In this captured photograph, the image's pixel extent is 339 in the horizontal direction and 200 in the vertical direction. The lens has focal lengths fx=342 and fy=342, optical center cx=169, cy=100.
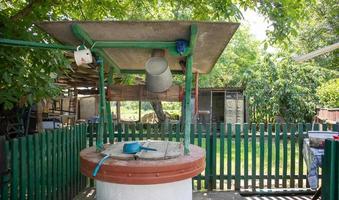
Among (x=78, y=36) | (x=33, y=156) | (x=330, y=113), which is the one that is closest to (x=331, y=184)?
(x=78, y=36)

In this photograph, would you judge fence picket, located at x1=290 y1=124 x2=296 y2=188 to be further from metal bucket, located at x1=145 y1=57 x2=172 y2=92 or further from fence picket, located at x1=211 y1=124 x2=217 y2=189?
metal bucket, located at x1=145 y1=57 x2=172 y2=92

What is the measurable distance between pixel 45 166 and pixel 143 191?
86.5 inches

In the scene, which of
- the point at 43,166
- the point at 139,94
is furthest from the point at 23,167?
the point at 139,94

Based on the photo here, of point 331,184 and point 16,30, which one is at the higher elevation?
point 16,30

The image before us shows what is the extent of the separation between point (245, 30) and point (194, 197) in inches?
837

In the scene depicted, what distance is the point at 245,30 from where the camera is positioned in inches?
998

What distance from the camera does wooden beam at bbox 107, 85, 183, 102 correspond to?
10.6 feet

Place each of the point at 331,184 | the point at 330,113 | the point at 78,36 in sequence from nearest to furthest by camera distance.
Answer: the point at 78,36
the point at 331,184
the point at 330,113

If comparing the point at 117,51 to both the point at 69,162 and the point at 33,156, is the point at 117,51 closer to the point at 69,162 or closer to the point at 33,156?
the point at 33,156

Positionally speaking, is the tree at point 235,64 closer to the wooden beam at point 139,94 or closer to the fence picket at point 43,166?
the fence picket at point 43,166

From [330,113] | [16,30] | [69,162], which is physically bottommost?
[69,162]

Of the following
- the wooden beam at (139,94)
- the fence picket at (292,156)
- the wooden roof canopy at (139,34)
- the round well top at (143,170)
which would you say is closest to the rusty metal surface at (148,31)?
the wooden roof canopy at (139,34)

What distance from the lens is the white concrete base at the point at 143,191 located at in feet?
9.20

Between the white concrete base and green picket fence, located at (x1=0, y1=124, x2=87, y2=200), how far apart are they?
4.54 ft
